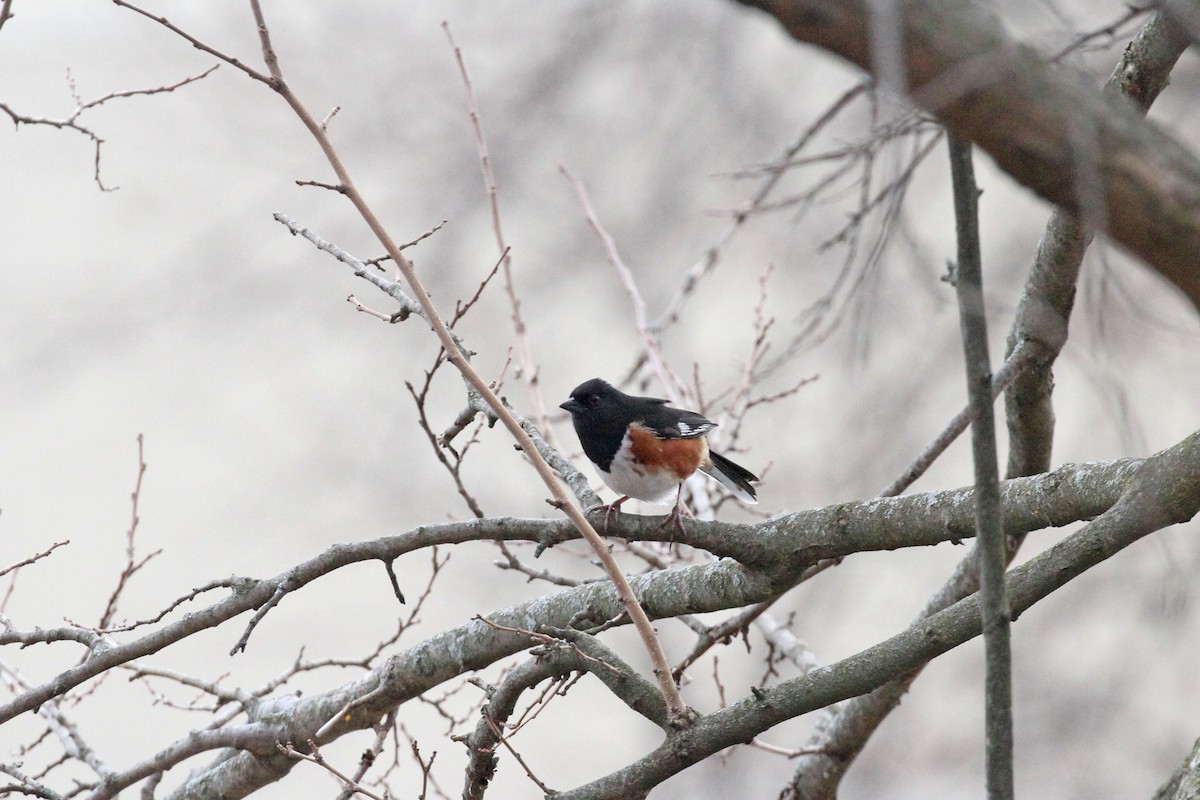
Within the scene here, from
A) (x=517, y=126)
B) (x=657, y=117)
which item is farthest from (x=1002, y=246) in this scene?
(x=517, y=126)

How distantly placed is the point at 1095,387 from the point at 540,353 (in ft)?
17.8

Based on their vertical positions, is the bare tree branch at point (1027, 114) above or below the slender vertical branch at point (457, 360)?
below

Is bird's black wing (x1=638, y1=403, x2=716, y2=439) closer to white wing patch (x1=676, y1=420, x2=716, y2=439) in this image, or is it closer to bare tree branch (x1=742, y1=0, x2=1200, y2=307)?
white wing patch (x1=676, y1=420, x2=716, y2=439)

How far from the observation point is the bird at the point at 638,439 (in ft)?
12.3

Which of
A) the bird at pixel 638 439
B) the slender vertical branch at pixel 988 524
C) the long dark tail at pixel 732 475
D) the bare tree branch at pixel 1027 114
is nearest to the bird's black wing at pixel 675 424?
the bird at pixel 638 439

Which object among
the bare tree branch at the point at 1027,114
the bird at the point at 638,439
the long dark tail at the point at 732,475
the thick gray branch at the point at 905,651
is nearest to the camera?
the bare tree branch at the point at 1027,114

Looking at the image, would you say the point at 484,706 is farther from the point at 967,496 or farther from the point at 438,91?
the point at 438,91

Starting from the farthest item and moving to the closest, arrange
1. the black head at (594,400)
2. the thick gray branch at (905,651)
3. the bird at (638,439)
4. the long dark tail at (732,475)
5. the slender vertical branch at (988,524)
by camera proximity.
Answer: the long dark tail at (732,475), the black head at (594,400), the bird at (638,439), the thick gray branch at (905,651), the slender vertical branch at (988,524)

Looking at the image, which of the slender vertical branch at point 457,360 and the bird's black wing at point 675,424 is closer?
the slender vertical branch at point 457,360

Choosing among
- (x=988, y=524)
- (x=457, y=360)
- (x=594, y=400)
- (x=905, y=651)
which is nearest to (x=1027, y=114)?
(x=988, y=524)

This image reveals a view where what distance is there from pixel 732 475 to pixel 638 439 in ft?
1.71

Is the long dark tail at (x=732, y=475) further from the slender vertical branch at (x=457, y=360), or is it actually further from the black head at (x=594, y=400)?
the slender vertical branch at (x=457, y=360)

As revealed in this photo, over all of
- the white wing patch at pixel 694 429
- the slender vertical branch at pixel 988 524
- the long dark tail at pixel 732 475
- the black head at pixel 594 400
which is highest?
the black head at pixel 594 400

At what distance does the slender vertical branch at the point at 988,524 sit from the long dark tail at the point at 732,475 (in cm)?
242
